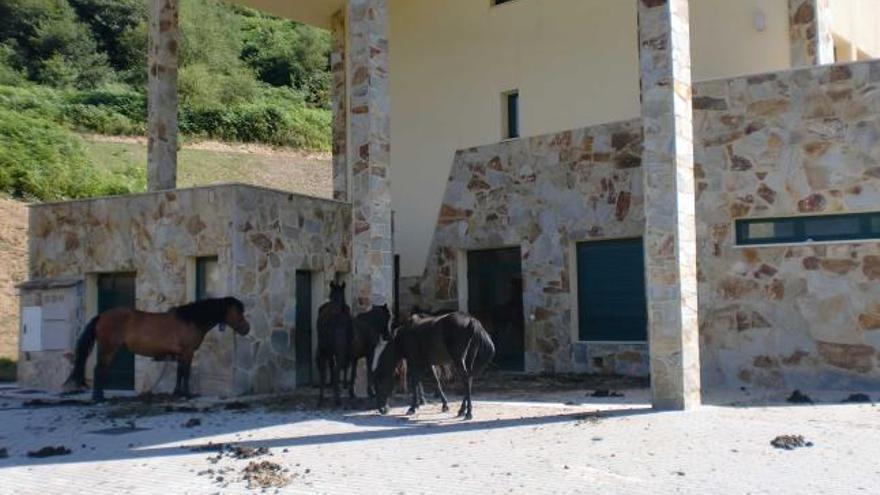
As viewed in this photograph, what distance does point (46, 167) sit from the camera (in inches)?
1243

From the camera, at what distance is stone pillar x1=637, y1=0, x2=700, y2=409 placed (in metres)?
11.0

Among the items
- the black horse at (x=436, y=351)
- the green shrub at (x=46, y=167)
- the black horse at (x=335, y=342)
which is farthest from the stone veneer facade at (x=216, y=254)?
the green shrub at (x=46, y=167)

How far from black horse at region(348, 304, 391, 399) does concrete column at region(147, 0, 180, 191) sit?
594cm

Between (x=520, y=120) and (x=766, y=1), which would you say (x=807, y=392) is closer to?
(x=766, y=1)

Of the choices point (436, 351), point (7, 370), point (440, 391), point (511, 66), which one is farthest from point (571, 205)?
point (7, 370)

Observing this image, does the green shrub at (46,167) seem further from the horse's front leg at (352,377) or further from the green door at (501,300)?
the horse's front leg at (352,377)

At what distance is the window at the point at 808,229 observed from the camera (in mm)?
13305

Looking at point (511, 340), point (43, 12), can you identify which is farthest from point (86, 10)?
point (511, 340)

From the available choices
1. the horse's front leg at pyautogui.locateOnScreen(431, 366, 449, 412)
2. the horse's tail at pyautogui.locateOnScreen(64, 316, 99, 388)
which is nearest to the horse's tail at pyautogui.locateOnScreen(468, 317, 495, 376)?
the horse's front leg at pyautogui.locateOnScreen(431, 366, 449, 412)

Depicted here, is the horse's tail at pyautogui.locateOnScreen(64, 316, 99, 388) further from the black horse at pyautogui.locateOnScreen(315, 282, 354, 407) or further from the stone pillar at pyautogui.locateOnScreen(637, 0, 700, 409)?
the stone pillar at pyautogui.locateOnScreen(637, 0, 700, 409)

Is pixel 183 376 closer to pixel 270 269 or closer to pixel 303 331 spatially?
pixel 270 269

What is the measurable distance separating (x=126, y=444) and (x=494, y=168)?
394 inches

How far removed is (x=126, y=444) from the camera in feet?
32.6

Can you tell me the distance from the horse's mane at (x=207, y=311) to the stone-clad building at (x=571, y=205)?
26.7 inches
